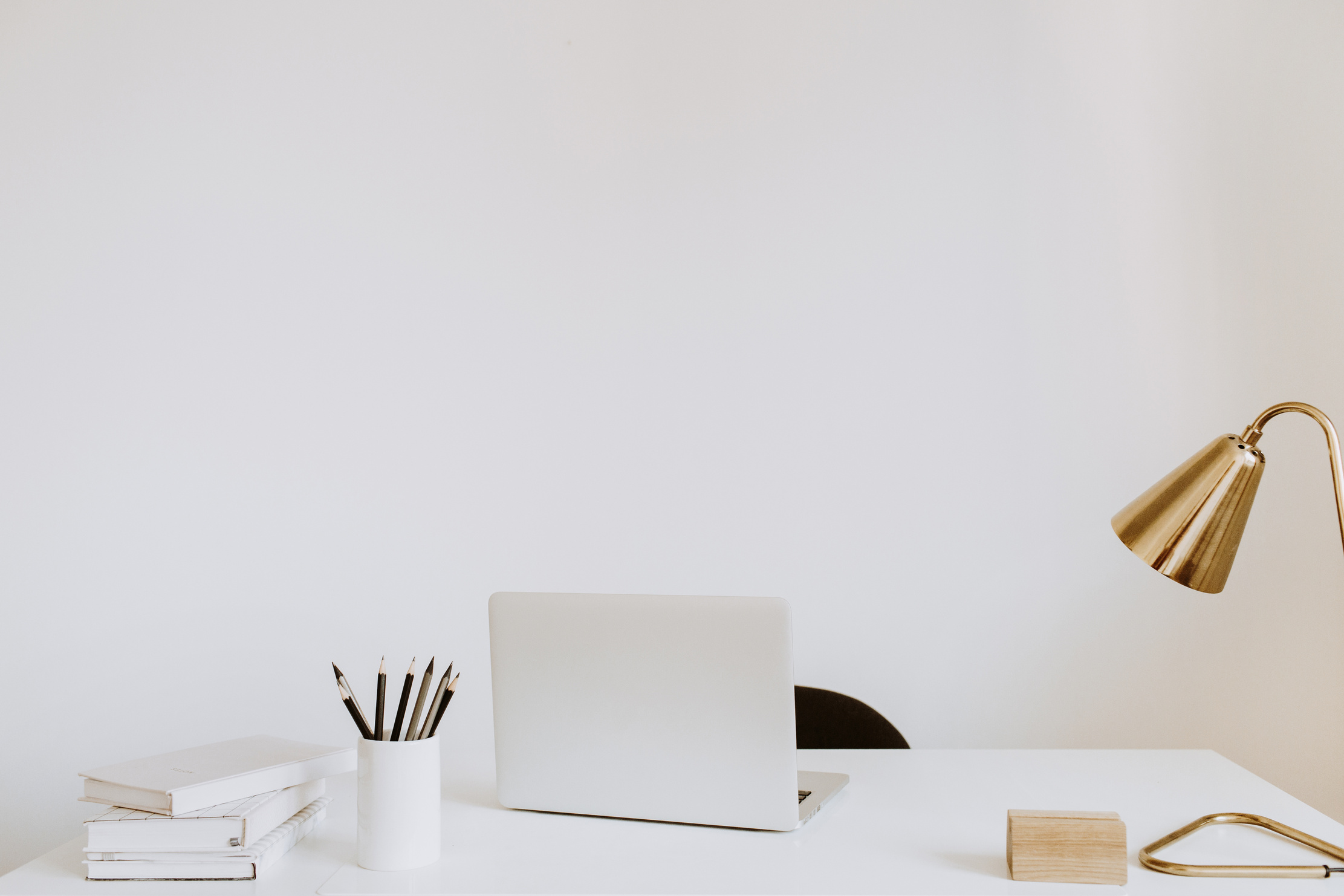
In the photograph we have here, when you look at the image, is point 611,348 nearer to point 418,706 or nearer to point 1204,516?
point 418,706

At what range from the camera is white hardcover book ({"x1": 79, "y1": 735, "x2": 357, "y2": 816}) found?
106cm

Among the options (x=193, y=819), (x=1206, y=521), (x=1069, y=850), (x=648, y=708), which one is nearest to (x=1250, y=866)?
(x=1069, y=850)

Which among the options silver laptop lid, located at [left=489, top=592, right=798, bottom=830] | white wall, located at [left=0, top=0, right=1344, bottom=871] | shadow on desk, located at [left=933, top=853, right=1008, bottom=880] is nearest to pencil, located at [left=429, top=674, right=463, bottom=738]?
silver laptop lid, located at [left=489, top=592, right=798, bottom=830]

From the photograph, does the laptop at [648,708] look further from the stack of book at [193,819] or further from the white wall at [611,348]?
the white wall at [611,348]

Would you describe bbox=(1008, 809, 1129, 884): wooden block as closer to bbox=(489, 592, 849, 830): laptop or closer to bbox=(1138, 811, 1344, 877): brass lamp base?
bbox=(1138, 811, 1344, 877): brass lamp base

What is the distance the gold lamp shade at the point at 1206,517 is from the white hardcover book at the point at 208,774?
1.04 metres

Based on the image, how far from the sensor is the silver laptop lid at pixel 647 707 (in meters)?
1.13

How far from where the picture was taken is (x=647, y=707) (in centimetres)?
118

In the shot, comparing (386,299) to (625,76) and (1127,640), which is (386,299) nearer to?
(625,76)

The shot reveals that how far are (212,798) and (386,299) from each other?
1498 mm

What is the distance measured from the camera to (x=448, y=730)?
232cm

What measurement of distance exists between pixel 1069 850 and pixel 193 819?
3.08ft

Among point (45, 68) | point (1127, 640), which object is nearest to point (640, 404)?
point (1127, 640)

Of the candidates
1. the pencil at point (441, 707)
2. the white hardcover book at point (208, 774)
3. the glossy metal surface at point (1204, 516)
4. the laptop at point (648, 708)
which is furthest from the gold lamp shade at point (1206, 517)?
the white hardcover book at point (208, 774)
